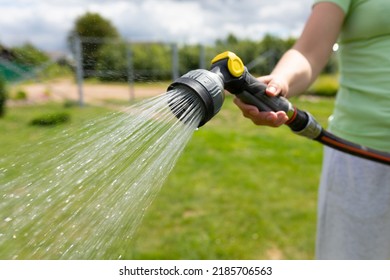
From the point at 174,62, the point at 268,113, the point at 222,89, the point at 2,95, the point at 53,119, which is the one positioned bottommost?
the point at 2,95

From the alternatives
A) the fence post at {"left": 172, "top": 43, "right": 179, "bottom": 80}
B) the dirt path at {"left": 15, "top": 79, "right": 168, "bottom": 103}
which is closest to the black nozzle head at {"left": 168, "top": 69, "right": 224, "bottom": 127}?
the dirt path at {"left": 15, "top": 79, "right": 168, "bottom": 103}

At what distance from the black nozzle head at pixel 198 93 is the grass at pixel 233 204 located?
48 centimetres

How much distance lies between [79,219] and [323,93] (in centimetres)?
1361

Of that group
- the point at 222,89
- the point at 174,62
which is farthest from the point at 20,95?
the point at 222,89

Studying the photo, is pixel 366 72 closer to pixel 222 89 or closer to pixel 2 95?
pixel 222 89

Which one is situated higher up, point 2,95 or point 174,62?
point 174,62

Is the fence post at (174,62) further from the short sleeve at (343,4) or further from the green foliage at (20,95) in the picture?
the short sleeve at (343,4)

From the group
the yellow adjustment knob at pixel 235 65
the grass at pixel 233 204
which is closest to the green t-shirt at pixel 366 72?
the yellow adjustment knob at pixel 235 65

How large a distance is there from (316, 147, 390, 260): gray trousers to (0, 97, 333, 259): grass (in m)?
0.86

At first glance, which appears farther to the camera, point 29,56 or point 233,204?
point 233,204

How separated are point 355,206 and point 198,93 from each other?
3.10 feet

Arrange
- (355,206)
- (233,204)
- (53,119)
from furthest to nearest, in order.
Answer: (233,204) < (53,119) < (355,206)

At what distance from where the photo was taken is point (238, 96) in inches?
48.6

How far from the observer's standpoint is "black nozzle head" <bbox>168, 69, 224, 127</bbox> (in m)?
1.00
